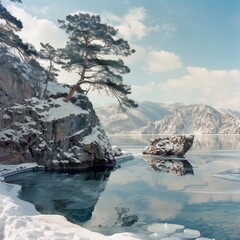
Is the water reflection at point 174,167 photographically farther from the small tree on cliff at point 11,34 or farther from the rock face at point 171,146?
the small tree on cliff at point 11,34

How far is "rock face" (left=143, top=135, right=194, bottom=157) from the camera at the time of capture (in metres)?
45.6

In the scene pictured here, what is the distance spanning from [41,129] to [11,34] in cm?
943

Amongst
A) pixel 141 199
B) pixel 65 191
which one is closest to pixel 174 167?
pixel 65 191

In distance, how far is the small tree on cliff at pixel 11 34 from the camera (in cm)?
2636

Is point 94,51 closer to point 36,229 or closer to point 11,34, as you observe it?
point 11,34

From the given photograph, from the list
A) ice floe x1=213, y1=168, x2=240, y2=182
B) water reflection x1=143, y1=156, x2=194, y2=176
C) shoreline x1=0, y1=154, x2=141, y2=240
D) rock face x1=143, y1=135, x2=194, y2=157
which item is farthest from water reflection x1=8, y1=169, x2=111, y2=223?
rock face x1=143, y1=135, x2=194, y2=157

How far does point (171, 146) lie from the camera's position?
46.1 meters

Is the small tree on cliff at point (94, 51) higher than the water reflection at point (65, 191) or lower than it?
higher

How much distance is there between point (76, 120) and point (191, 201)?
18.7 meters

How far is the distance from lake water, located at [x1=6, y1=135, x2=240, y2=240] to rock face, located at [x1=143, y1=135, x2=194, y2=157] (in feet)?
61.0

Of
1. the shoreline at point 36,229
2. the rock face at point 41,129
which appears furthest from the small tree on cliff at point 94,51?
the shoreline at point 36,229

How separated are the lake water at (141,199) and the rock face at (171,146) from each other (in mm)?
18606

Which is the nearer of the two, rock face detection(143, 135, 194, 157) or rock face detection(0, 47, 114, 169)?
rock face detection(0, 47, 114, 169)

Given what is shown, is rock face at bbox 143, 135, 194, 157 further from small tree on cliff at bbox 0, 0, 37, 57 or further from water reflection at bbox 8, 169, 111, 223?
small tree on cliff at bbox 0, 0, 37, 57
